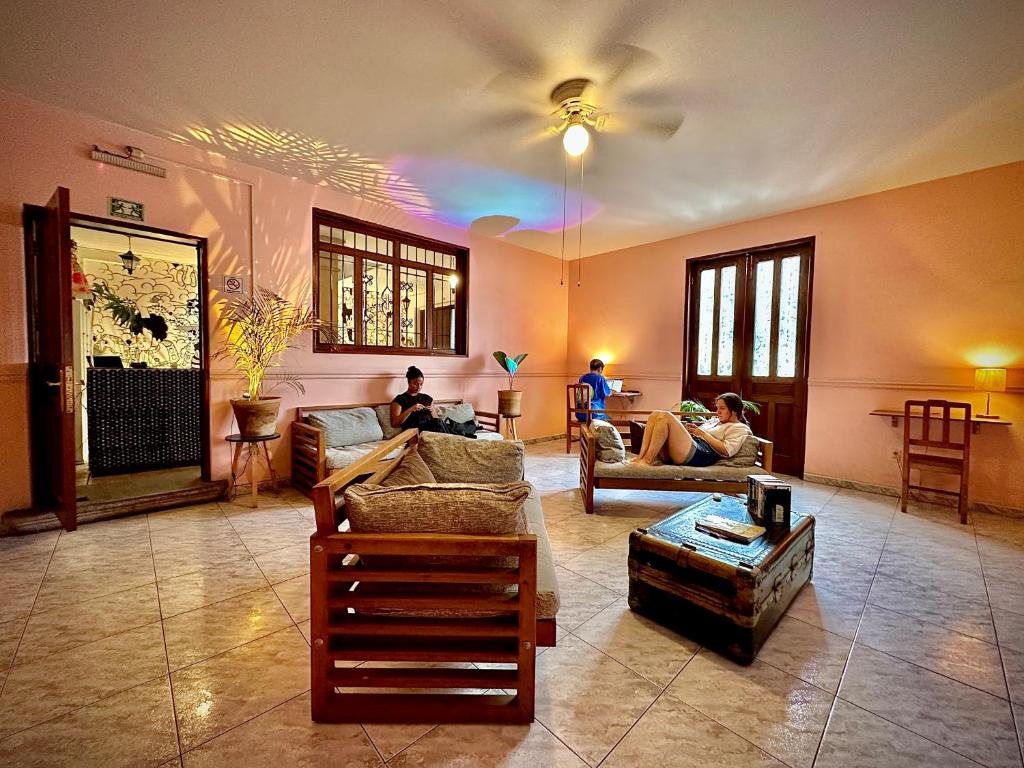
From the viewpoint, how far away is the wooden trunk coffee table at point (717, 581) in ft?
5.57

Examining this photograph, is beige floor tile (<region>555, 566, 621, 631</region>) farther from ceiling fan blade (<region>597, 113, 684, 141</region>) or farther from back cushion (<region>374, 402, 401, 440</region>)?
ceiling fan blade (<region>597, 113, 684, 141</region>)

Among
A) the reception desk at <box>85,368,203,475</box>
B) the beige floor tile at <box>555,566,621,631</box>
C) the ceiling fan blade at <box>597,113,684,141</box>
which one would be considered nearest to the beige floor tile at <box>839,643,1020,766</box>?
the beige floor tile at <box>555,566,621,631</box>

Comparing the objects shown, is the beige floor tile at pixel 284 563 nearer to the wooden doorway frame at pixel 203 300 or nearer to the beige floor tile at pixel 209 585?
the beige floor tile at pixel 209 585

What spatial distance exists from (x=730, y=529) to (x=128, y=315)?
6.89 m

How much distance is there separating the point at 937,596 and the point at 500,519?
2.57 m

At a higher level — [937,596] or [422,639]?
[422,639]

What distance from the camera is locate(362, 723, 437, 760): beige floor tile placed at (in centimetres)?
131

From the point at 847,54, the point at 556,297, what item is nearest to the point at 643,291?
the point at 556,297

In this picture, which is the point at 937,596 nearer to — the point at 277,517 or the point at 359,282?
the point at 277,517

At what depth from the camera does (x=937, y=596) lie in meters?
2.26

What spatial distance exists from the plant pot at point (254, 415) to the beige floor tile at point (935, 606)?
13.7ft

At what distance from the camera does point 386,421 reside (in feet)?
15.1

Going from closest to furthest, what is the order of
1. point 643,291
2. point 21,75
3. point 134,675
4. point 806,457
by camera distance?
1. point 134,675
2. point 21,75
3. point 806,457
4. point 643,291

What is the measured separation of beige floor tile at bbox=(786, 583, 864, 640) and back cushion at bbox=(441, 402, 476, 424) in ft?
11.2
